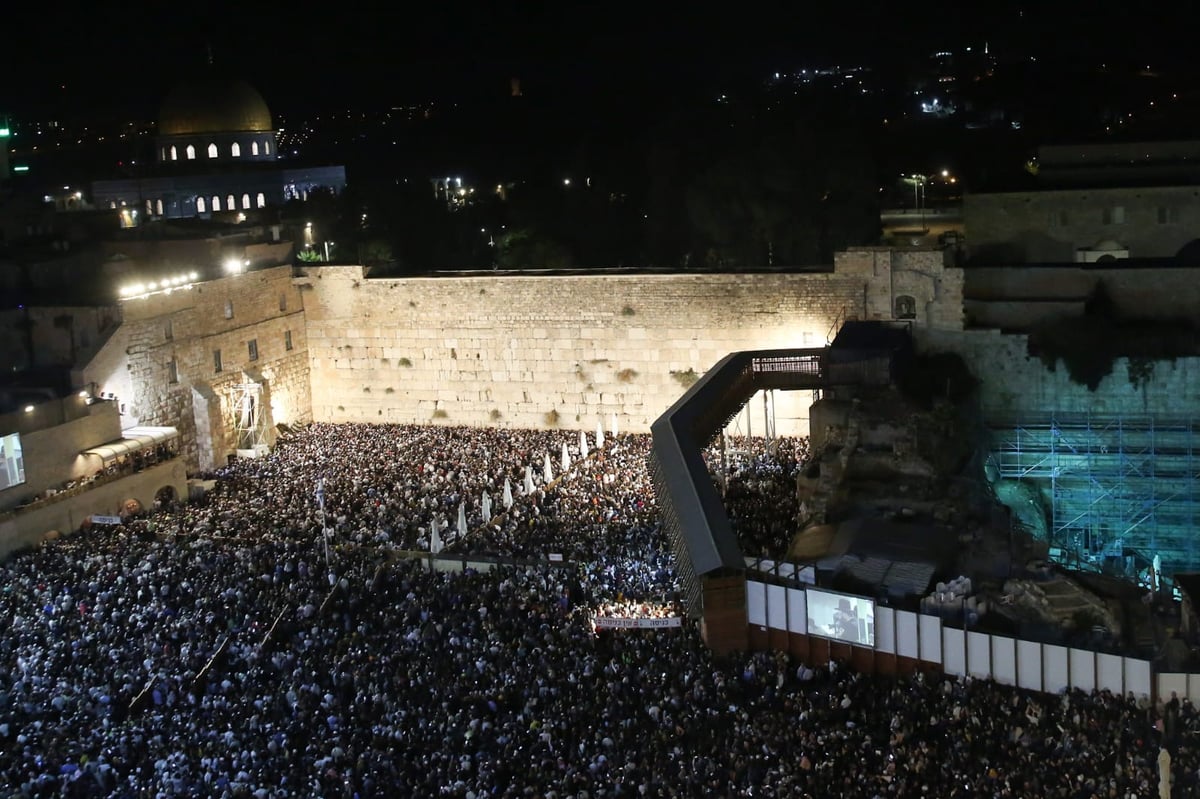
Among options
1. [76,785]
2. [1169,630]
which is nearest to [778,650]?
[1169,630]

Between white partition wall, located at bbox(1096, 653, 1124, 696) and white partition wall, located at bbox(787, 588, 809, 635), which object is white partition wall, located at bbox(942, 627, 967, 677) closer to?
white partition wall, located at bbox(1096, 653, 1124, 696)

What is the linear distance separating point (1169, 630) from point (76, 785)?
1267cm

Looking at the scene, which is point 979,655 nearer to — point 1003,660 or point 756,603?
point 1003,660

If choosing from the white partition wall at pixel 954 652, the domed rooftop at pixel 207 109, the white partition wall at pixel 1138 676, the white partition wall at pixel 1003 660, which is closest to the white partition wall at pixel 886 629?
the white partition wall at pixel 954 652

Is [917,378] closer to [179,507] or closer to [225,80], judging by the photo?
[179,507]

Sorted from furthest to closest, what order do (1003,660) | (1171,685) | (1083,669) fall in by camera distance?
(1003,660) < (1083,669) < (1171,685)

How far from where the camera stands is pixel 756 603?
16.9 m

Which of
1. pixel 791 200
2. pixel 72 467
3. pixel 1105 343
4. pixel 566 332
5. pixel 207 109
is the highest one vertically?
pixel 207 109

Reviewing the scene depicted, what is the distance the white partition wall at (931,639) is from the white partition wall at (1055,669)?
3.91 feet

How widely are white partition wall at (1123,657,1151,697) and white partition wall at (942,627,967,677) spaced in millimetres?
1784

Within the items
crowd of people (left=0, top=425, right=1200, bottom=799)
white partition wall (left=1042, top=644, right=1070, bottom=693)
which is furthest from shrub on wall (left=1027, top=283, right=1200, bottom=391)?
white partition wall (left=1042, top=644, right=1070, bottom=693)

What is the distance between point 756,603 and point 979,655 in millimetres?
2813

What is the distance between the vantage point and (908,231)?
34.9m

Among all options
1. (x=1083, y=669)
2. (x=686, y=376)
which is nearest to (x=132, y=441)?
(x=686, y=376)
